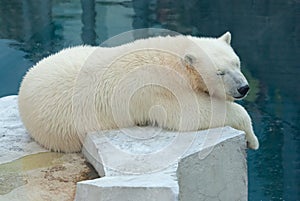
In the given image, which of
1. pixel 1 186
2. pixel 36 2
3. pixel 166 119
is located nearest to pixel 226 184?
pixel 166 119

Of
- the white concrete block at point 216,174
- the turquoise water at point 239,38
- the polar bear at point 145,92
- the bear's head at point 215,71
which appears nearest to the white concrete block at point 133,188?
the white concrete block at point 216,174

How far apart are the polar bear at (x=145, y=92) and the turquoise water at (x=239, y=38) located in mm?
1285

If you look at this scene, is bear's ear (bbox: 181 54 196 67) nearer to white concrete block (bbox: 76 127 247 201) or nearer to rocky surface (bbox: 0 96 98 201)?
white concrete block (bbox: 76 127 247 201)

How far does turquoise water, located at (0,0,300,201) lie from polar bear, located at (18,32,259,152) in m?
1.28

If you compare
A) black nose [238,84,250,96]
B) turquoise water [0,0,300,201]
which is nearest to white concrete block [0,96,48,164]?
black nose [238,84,250,96]

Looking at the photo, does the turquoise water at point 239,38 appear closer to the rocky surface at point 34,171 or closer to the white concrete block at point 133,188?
the rocky surface at point 34,171

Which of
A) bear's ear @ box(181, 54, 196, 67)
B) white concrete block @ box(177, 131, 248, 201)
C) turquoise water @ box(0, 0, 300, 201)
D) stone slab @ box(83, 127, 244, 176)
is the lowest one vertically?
turquoise water @ box(0, 0, 300, 201)

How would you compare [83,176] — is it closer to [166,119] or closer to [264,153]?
[166,119]

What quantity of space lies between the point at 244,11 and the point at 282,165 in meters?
3.46

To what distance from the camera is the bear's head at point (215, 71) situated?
79.2 inches

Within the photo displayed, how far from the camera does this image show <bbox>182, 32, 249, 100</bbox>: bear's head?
2.01 meters

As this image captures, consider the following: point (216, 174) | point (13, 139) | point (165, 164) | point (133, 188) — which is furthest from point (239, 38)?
point (133, 188)

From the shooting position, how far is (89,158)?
2059 mm

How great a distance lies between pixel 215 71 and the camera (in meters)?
2.02
